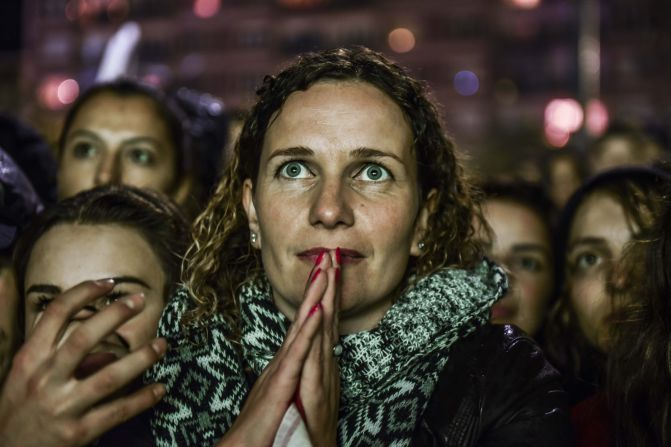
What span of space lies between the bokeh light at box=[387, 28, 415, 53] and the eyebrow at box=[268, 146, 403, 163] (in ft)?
212

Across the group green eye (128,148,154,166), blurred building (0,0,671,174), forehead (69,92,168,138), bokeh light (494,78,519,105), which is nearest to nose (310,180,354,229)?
green eye (128,148,154,166)

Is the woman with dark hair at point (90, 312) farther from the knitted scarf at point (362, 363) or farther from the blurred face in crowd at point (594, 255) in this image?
the blurred face in crowd at point (594, 255)

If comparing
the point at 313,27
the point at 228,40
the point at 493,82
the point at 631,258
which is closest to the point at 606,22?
the point at 493,82

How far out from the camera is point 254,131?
9.40ft

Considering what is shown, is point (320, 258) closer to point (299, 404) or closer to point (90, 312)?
point (299, 404)

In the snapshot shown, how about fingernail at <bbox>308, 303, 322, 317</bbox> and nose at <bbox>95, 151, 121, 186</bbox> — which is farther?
nose at <bbox>95, 151, 121, 186</bbox>

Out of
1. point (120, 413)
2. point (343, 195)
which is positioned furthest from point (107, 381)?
point (343, 195)

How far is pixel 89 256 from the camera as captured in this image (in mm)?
2971

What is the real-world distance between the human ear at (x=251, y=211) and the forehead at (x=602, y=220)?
65.2 inches

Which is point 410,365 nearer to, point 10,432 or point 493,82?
point 10,432

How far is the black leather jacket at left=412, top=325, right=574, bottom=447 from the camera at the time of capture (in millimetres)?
2352

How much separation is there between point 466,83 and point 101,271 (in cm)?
6254

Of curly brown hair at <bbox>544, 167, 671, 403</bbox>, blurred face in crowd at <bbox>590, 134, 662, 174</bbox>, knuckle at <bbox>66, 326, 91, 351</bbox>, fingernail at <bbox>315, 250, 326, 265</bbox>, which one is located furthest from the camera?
blurred face in crowd at <bbox>590, 134, 662, 174</bbox>

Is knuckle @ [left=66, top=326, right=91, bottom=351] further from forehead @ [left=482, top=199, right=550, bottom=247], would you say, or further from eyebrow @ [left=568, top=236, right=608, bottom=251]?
forehead @ [left=482, top=199, right=550, bottom=247]
